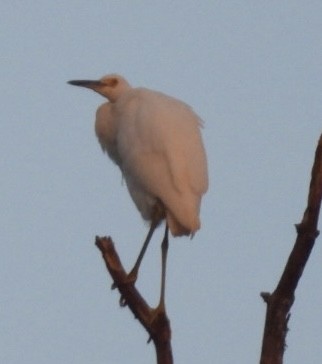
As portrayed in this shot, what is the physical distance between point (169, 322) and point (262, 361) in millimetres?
1055

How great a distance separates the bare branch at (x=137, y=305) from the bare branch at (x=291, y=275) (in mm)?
849

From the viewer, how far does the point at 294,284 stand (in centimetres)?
614

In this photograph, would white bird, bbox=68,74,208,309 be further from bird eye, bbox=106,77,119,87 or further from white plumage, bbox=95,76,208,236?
bird eye, bbox=106,77,119,87

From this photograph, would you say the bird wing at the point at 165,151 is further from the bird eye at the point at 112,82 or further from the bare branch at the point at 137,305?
the bare branch at the point at 137,305

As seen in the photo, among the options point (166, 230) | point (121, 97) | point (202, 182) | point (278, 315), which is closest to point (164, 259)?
point (166, 230)

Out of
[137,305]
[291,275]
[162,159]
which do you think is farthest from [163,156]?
[291,275]

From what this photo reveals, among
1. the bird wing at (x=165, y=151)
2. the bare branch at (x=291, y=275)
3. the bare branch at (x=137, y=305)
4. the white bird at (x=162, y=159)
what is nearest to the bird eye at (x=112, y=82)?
the white bird at (x=162, y=159)

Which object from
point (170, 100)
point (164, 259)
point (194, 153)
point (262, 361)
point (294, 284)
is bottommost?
point (262, 361)

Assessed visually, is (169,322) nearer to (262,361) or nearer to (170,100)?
(262,361)

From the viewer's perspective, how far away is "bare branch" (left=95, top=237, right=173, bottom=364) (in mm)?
6859

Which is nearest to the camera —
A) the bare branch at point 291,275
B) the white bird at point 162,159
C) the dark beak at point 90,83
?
the bare branch at point 291,275

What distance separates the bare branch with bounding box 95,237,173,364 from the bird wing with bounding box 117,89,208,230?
4.86ft

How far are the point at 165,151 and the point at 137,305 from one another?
208 cm

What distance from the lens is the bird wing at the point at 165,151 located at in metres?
8.69
